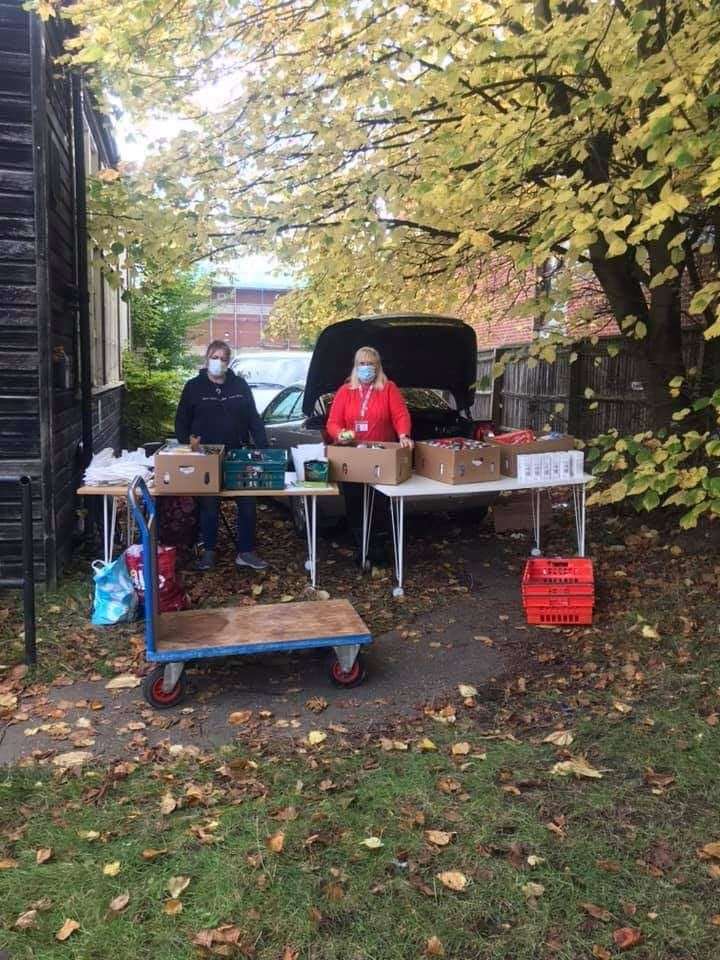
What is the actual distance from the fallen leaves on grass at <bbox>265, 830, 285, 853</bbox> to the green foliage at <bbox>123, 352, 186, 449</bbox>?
12.5 m

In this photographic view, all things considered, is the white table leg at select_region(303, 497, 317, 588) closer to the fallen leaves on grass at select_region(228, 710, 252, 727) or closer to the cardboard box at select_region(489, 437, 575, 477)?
the cardboard box at select_region(489, 437, 575, 477)

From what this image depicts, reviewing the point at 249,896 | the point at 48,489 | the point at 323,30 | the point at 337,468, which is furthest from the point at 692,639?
the point at 323,30

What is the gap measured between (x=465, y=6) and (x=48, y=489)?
477 cm

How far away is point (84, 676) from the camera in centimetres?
498

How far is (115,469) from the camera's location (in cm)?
645

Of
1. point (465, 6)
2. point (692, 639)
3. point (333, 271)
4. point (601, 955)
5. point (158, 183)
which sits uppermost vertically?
point (465, 6)

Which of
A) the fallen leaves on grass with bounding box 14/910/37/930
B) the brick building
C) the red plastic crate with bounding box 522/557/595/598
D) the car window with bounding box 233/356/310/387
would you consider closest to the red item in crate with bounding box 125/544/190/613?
the red plastic crate with bounding box 522/557/595/598

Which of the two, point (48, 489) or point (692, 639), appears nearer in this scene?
point (692, 639)

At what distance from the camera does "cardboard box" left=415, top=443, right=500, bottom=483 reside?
648cm

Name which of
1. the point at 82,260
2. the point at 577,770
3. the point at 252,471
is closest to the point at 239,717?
the point at 577,770

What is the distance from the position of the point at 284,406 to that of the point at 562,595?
522 centimetres

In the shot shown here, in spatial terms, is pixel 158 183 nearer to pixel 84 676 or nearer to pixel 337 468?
pixel 337 468

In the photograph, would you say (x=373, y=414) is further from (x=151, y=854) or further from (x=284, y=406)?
(x=151, y=854)

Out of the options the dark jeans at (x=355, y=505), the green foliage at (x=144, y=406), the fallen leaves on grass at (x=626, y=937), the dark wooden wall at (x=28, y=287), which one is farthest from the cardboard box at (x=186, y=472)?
the green foliage at (x=144, y=406)
